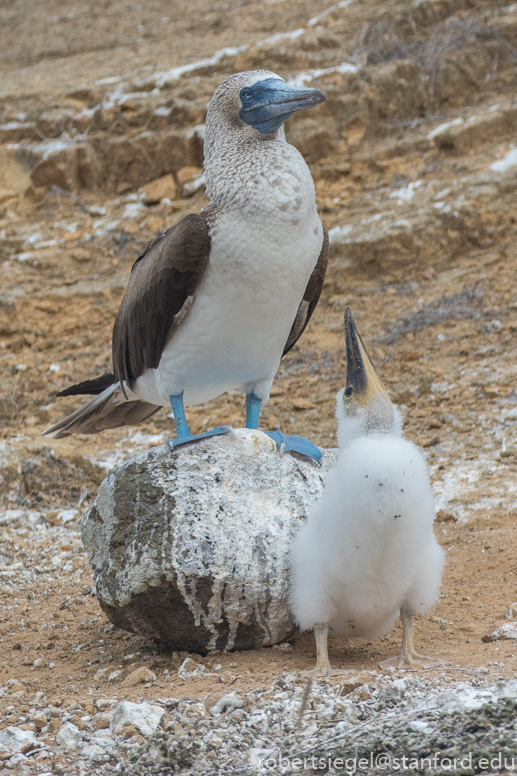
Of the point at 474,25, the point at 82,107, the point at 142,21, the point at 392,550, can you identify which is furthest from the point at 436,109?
the point at 392,550

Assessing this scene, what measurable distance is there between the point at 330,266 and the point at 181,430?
17.9ft

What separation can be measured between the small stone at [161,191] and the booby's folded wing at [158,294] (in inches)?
237

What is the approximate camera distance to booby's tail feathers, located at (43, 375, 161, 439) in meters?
5.32

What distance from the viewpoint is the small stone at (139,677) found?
3.49 m

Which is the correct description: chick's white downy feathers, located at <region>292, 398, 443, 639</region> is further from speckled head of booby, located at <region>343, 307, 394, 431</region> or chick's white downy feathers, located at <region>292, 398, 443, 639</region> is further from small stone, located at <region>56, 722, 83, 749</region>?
small stone, located at <region>56, 722, 83, 749</region>

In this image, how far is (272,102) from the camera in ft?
13.8

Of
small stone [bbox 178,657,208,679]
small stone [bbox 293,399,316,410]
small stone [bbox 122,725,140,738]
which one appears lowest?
small stone [bbox 293,399,316,410]

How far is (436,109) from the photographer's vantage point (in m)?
10.4

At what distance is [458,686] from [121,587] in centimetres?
154

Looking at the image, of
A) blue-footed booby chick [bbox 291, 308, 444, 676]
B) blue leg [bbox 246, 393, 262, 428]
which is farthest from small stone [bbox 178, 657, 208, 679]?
blue leg [bbox 246, 393, 262, 428]

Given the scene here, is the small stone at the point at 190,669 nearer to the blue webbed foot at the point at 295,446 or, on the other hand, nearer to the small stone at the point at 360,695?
the small stone at the point at 360,695

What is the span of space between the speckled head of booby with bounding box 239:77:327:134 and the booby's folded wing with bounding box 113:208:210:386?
0.55m

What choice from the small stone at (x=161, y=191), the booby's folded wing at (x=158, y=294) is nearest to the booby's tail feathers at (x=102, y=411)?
the booby's folded wing at (x=158, y=294)

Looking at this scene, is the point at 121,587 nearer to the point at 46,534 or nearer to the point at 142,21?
the point at 46,534
